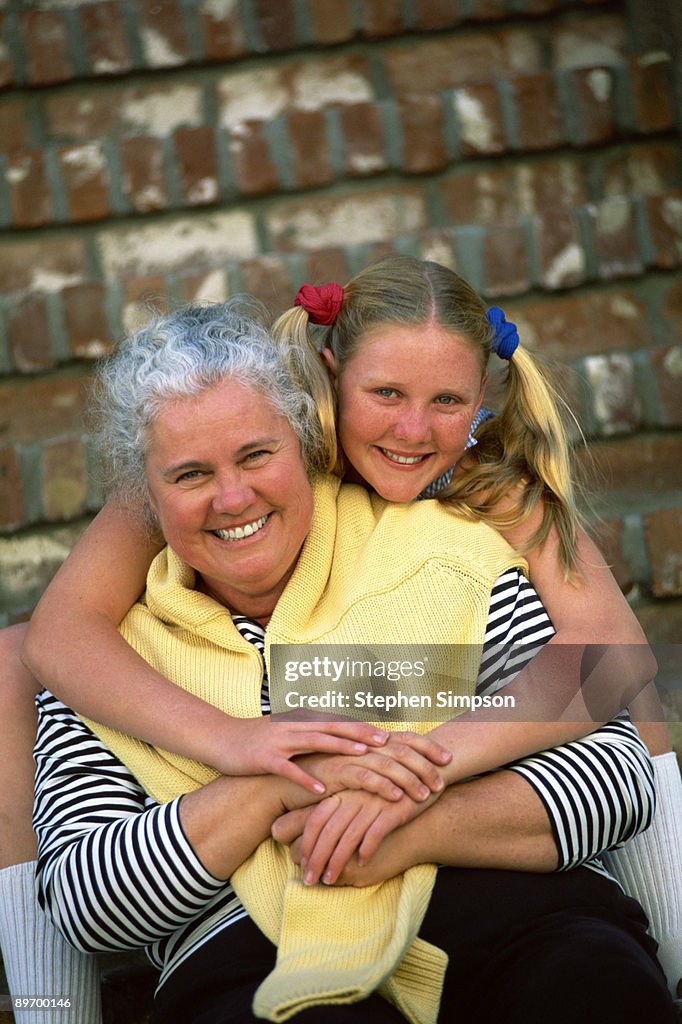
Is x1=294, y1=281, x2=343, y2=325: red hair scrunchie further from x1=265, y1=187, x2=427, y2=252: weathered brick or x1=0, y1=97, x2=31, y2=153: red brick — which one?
x1=0, y1=97, x2=31, y2=153: red brick

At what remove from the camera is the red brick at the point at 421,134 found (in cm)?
335

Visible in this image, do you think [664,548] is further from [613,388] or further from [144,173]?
[144,173]

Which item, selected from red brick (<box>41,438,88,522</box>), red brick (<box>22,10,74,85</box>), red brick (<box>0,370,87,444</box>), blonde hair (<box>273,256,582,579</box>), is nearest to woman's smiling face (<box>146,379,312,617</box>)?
blonde hair (<box>273,256,582,579</box>)

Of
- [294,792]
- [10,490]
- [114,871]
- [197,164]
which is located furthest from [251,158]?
[114,871]

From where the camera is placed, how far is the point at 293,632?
7.30ft

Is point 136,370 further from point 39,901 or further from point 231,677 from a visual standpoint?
point 39,901

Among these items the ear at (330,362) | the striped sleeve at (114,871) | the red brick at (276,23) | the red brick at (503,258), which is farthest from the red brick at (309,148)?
the striped sleeve at (114,871)

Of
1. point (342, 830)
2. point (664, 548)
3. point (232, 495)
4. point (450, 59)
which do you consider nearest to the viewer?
point (342, 830)

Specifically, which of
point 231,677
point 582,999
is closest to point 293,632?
point 231,677

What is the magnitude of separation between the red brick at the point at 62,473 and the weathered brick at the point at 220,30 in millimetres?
1146

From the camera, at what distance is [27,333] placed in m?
3.31

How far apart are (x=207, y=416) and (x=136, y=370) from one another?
196 millimetres

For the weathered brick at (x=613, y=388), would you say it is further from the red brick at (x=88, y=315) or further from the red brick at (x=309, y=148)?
the red brick at (x=88, y=315)

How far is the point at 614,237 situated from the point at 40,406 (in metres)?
1.63
